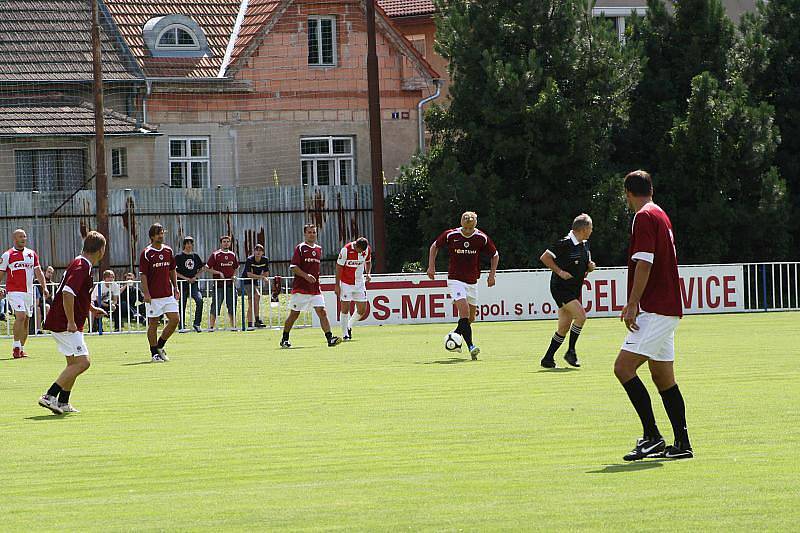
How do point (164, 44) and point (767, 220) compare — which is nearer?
point (767, 220)

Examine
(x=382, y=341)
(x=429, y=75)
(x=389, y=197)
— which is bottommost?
(x=382, y=341)

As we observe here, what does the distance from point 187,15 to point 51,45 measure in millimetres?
4255

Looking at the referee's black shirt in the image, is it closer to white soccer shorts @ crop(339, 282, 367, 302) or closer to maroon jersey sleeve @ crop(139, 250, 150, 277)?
maroon jersey sleeve @ crop(139, 250, 150, 277)

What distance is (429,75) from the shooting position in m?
45.0

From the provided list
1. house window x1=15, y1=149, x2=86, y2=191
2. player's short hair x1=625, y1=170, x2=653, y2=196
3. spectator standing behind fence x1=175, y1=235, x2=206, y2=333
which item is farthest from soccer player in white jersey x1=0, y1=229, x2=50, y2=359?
house window x1=15, y1=149, x2=86, y2=191

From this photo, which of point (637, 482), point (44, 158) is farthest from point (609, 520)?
point (44, 158)

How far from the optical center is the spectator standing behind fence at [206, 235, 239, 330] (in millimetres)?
30562

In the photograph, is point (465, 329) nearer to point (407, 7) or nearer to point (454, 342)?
point (454, 342)

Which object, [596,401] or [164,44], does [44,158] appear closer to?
[164,44]

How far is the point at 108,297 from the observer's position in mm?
29938

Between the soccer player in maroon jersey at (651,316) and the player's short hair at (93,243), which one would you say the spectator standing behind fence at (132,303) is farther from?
the soccer player in maroon jersey at (651,316)

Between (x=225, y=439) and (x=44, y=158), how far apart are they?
29.8m

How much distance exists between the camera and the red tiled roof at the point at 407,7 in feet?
167

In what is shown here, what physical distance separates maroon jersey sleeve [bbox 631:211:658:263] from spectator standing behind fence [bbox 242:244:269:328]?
2142 cm
